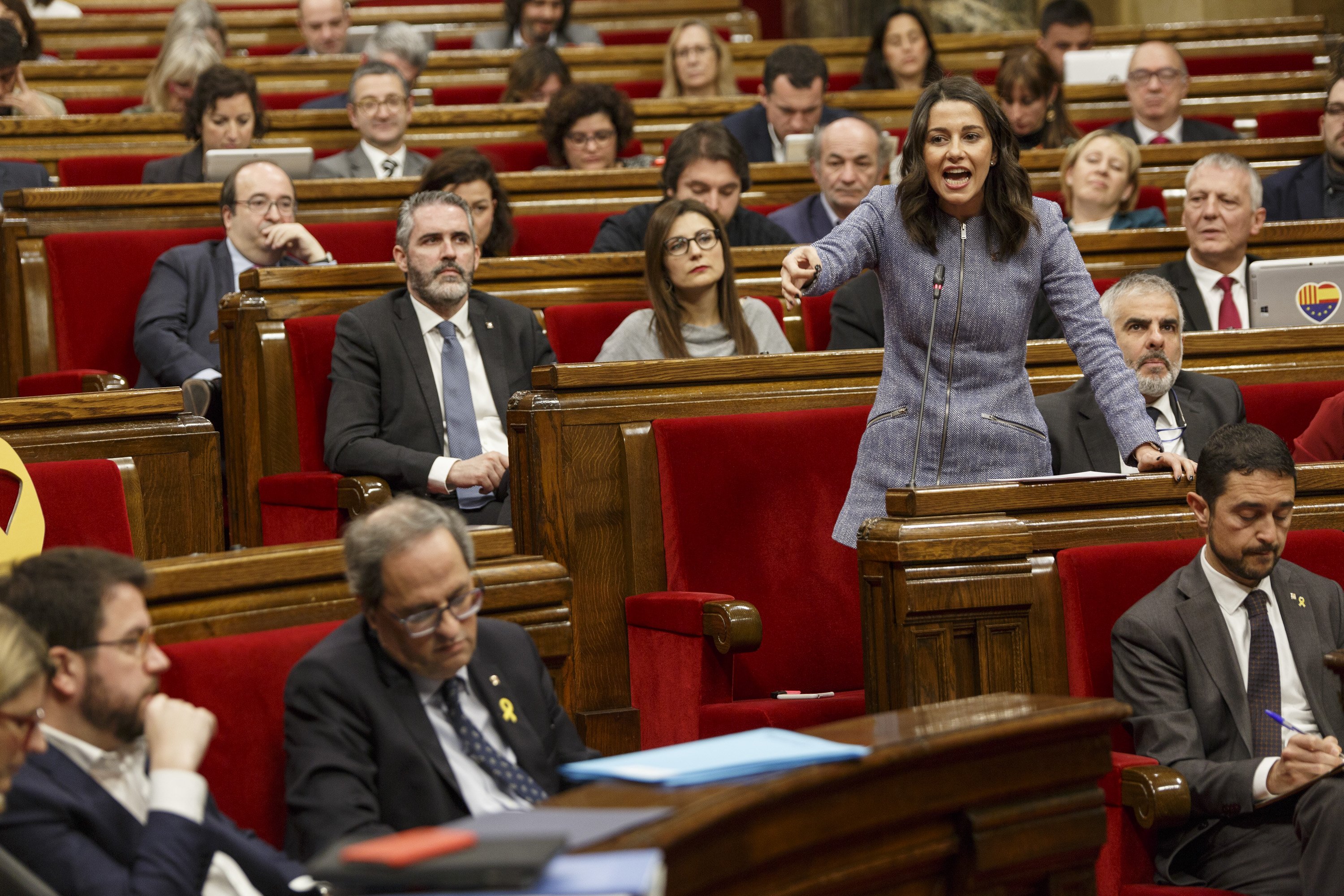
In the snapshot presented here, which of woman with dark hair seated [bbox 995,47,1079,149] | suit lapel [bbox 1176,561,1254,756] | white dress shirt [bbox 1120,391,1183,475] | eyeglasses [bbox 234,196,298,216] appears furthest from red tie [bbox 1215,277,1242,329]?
eyeglasses [bbox 234,196,298,216]

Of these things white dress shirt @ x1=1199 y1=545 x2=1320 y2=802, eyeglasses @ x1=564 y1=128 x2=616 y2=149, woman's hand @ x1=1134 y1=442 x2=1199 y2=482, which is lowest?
white dress shirt @ x1=1199 y1=545 x2=1320 y2=802

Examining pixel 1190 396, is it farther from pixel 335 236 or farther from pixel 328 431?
pixel 335 236

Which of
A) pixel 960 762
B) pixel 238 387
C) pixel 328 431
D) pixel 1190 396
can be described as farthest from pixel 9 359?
pixel 960 762

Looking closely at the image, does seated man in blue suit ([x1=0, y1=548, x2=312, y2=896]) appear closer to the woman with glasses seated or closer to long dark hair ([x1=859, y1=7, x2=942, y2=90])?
the woman with glasses seated

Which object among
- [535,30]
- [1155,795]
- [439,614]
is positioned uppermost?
[535,30]

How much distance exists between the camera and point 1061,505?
1.76 metres

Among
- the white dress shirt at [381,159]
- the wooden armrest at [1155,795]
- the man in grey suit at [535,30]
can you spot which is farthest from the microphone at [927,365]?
the man in grey suit at [535,30]

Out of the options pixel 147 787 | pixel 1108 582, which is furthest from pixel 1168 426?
pixel 147 787

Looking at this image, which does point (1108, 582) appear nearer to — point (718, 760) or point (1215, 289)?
point (718, 760)

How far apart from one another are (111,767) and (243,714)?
160 mm

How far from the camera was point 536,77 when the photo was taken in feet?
14.0

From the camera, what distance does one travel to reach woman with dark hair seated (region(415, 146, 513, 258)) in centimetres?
297

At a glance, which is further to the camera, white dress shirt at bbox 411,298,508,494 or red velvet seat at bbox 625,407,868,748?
white dress shirt at bbox 411,298,508,494

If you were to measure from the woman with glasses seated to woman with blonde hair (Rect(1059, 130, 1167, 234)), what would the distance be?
96cm
